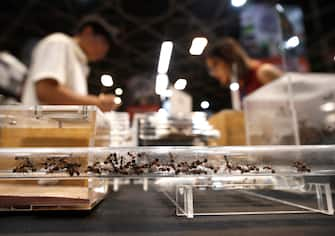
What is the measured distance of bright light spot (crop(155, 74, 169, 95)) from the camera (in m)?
1.39

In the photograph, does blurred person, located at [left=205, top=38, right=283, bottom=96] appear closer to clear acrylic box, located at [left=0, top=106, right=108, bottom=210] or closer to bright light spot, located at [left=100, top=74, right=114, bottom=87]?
bright light spot, located at [left=100, top=74, right=114, bottom=87]

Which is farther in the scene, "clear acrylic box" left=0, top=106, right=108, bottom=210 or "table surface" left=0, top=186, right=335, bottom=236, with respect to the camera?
"clear acrylic box" left=0, top=106, right=108, bottom=210

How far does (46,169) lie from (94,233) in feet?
0.65

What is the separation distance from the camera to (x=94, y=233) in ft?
1.59

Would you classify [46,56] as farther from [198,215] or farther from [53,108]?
[198,215]

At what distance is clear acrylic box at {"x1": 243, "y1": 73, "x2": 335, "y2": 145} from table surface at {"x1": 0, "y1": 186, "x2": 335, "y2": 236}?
496mm

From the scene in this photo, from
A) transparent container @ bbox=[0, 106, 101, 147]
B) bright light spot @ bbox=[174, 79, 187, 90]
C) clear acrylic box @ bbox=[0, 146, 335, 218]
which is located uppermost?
bright light spot @ bbox=[174, 79, 187, 90]

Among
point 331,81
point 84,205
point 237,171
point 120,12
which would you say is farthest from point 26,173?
point 120,12

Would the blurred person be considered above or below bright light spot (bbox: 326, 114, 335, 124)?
above

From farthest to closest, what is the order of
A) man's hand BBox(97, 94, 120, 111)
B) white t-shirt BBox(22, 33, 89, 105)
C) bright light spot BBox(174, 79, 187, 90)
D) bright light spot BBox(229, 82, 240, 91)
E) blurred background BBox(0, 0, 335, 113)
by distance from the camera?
blurred background BBox(0, 0, 335, 113)
bright light spot BBox(229, 82, 240, 91)
bright light spot BBox(174, 79, 187, 90)
white t-shirt BBox(22, 33, 89, 105)
man's hand BBox(97, 94, 120, 111)

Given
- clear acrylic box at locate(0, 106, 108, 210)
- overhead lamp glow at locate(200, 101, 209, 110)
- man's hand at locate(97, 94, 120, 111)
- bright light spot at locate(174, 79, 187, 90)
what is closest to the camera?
clear acrylic box at locate(0, 106, 108, 210)

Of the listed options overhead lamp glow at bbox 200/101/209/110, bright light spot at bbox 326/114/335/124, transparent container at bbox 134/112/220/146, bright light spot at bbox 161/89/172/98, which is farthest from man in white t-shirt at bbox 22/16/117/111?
bright light spot at bbox 326/114/335/124

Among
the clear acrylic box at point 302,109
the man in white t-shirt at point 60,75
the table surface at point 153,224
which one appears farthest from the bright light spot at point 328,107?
the man in white t-shirt at point 60,75

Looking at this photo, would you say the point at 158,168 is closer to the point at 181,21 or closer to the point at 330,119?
the point at 330,119
